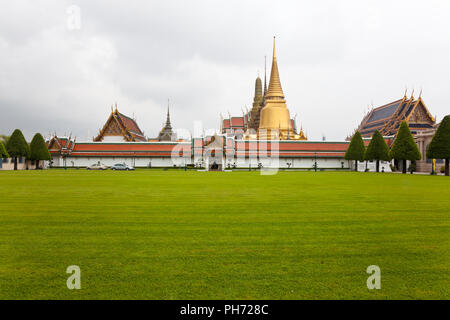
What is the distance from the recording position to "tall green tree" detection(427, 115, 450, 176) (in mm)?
32531

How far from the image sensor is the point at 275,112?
7188 centimetres

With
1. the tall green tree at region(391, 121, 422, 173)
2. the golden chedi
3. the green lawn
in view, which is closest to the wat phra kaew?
the golden chedi

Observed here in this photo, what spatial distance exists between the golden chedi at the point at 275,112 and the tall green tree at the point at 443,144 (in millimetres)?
37206

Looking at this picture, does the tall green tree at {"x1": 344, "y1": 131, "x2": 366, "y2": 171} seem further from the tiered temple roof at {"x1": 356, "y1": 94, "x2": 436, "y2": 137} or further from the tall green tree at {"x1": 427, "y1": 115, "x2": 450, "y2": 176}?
the tall green tree at {"x1": 427, "y1": 115, "x2": 450, "y2": 176}

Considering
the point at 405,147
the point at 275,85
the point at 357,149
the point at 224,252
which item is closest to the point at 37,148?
the point at 357,149

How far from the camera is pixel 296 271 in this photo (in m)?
3.95

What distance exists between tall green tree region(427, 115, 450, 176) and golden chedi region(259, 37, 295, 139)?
122ft

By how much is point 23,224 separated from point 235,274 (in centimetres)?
536

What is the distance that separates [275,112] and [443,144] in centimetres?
4183

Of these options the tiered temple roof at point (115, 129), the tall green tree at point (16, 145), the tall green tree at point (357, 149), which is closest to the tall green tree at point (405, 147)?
the tall green tree at point (357, 149)

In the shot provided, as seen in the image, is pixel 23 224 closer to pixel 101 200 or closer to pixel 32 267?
pixel 32 267

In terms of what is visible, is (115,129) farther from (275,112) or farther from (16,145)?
(275,112)

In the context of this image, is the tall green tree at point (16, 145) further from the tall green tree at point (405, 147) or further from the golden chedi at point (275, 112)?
the tall green tree at point (405, 147)

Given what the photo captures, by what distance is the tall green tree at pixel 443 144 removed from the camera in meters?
32.5
